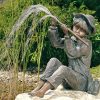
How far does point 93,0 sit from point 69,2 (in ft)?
3.29

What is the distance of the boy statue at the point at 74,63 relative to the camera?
19.4 feet

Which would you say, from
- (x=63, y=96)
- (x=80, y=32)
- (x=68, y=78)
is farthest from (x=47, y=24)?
(x=63, y=96)

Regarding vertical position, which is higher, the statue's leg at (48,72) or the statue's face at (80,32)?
the statue's face at (80,32)

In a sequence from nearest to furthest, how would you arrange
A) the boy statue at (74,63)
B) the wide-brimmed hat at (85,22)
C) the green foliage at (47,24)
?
the boy statue at (74,63)
the wide-brimmed hat at (85,22)
the green foliage at (47,24)

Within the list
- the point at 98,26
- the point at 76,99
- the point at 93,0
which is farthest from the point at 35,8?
the point at 93,0

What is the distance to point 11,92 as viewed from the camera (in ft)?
23.9

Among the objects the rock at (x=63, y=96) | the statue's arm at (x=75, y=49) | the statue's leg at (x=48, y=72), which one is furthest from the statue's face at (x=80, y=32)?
the rock at (x=63, y=96)

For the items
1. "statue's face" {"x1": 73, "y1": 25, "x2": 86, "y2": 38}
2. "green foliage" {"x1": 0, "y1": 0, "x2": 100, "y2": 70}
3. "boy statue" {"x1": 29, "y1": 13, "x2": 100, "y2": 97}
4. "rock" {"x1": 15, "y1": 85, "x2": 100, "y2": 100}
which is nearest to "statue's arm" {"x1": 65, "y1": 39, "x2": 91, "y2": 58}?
"boy statue" {"x1": 29, "y1": 13, "x2": 100, "y2": 97}

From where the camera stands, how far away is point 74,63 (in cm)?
607

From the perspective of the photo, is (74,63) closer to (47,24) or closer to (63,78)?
(63,78)

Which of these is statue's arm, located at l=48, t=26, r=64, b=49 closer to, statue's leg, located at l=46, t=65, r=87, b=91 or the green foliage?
statue's leg, located at l=46, t=65, r=87, b=91

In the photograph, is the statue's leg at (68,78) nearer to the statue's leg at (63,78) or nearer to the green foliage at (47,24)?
the statue's leg at (63,78)

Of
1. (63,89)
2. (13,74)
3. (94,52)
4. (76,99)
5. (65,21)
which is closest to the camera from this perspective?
(76,99)

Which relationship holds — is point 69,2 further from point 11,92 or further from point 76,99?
point 76,99
